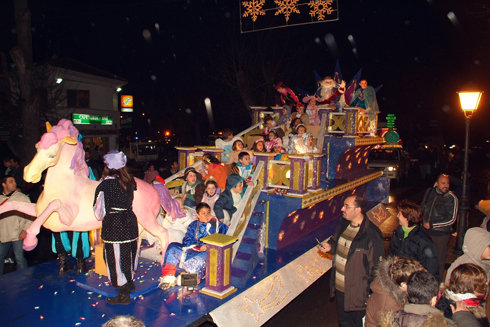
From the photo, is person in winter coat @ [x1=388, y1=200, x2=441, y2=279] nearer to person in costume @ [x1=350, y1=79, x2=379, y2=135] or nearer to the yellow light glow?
the yellow light glow

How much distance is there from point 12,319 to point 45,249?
4538 millimetres

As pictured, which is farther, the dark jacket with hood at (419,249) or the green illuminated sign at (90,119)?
the green illuminated sign at (90,119)

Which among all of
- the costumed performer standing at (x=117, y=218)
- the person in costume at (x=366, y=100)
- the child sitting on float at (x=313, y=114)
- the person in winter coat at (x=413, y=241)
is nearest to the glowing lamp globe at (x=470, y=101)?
the person in costume at (x=366, y=100)

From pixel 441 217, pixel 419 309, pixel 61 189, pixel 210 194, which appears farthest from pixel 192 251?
pixel 441 217

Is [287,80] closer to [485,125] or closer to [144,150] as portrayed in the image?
[144,150]

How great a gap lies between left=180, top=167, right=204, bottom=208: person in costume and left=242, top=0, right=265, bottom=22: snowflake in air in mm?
4359

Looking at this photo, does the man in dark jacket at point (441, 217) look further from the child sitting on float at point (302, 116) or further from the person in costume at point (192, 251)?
the child sitting on float at point (302, 116)

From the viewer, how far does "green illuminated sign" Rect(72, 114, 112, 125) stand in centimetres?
2498

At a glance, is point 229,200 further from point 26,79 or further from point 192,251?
point 26,79

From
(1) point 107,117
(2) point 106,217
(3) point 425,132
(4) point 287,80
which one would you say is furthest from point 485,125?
(2) point 106,217

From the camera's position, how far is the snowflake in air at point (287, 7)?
8.70 m

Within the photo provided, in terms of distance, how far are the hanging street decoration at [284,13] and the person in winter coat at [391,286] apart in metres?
6.37

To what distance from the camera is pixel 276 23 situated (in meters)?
8.95

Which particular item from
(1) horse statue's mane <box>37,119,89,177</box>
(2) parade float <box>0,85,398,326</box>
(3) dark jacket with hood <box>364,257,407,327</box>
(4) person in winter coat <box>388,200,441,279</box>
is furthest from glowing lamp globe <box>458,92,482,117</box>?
(1) horse statue's mane <box>37,119,89,177</box>
